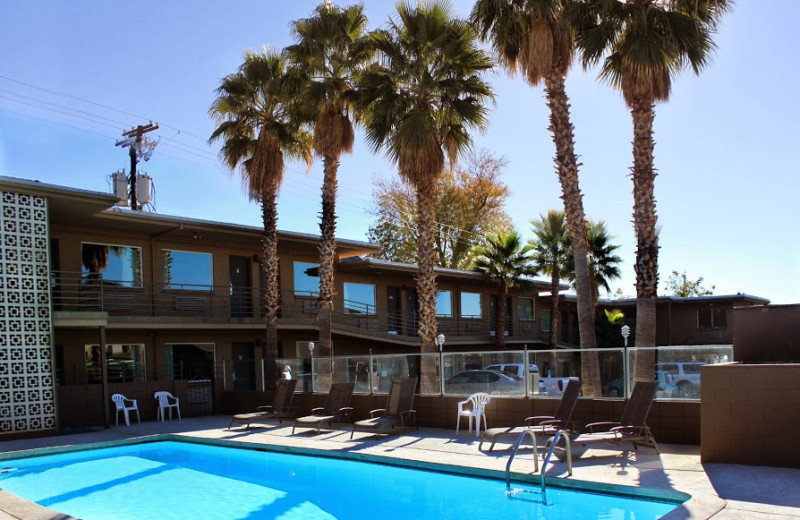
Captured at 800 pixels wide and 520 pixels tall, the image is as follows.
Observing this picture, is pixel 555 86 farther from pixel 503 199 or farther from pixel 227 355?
pixel 503 199

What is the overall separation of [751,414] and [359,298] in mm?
20332

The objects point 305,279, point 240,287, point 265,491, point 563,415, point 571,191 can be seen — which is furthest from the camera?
point 305,279

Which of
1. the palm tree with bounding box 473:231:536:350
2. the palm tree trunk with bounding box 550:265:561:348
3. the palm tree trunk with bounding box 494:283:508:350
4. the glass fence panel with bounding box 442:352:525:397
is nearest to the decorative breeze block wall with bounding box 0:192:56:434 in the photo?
the glass fence panel with bounding box 442:352:525:397

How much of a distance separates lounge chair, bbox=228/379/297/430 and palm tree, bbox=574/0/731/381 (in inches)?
327

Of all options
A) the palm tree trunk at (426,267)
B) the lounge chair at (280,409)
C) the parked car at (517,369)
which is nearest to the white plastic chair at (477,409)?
the parked car at (517,369)

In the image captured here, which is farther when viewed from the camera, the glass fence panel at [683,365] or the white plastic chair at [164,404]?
the white plastic chair at [164,404]

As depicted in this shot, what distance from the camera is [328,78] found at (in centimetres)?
2103

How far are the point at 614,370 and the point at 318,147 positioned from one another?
1191 cm

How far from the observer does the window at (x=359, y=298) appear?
28.5m

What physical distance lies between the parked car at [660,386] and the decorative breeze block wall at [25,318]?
1321 centimetres

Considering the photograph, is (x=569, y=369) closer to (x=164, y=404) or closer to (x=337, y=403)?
(x=337, y=403)

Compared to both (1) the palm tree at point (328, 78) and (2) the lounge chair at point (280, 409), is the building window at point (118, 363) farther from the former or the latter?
(1) the palm tree at point (328, 78)

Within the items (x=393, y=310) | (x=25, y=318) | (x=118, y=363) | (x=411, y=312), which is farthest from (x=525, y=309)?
(x=25, y=318)

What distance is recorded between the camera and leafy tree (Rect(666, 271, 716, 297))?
57.0 m
